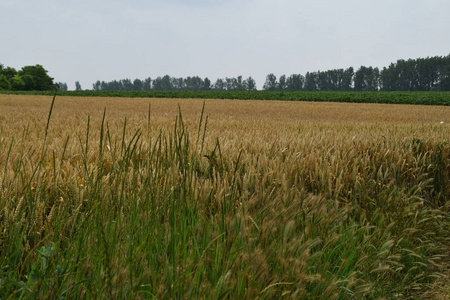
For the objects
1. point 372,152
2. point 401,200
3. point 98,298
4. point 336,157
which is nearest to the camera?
point 98,298

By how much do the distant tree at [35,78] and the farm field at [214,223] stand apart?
284ft

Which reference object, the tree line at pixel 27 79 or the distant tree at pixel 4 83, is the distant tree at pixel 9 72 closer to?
the tree line at pixel 27 79

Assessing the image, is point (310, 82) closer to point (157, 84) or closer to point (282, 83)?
point (282, 83)

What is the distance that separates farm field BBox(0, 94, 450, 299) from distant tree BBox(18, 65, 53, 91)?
284 ft

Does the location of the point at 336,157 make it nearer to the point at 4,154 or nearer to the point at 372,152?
the point at 372,152

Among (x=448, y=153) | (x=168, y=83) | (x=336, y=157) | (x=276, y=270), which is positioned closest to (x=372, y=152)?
(x=336, y=157)

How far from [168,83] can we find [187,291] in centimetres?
16391

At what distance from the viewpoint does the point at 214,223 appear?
2104 mm

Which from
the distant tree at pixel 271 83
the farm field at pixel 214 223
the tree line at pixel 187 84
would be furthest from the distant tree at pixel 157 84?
the farm field at pixel 214 223

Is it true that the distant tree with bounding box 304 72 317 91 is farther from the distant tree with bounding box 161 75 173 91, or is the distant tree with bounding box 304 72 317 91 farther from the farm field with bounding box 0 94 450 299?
the farm field with bounding box 0 94 450 299

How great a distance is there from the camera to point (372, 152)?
14.5 ft

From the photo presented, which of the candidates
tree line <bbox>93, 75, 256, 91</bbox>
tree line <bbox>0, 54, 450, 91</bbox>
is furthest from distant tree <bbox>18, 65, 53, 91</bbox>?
tree line <bbox>93, 75, 256, 91</bbox>

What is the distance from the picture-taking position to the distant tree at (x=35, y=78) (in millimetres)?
78219

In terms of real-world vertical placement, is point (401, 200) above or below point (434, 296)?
Answer: above
